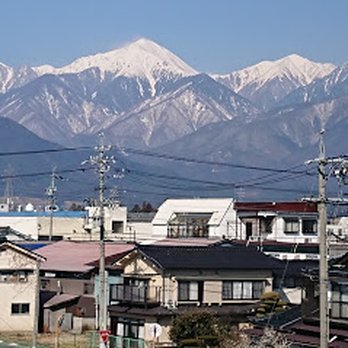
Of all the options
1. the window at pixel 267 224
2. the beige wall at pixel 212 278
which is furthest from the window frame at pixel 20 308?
the window at pixel 267 224

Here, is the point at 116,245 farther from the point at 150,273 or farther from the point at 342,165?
the point at 342,165

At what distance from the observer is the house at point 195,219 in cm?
6694

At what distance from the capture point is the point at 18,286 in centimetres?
4022

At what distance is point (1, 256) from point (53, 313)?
3.20 meters

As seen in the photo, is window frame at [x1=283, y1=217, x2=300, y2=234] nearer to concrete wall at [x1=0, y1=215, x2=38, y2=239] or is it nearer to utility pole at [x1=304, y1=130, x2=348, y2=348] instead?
concrete wall at [x1=0, y1=215, x2=38, y2=239]

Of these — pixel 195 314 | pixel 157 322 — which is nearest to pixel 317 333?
pixel 195 314

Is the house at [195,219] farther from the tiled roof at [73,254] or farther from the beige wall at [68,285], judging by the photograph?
the beige wall at [68,285]

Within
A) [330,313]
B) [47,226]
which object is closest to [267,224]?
[47,226]

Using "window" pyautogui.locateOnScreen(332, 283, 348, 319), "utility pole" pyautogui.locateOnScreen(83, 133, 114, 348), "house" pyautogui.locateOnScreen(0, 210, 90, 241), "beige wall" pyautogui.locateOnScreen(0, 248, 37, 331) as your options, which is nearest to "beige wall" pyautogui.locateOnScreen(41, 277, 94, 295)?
"beige wall" pyautogui.locateOnScreen(0, 248, 37, 331)

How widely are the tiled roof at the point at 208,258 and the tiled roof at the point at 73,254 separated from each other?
5.47 metres

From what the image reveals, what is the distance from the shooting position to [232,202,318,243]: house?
60156 millimetres

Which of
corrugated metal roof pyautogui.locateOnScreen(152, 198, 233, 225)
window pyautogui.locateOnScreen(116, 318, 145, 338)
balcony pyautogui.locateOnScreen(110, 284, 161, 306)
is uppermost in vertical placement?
corrugated metal roof pyautogui.locateOnScreen(152, 198, 233, 225)

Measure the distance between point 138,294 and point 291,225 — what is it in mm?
25732

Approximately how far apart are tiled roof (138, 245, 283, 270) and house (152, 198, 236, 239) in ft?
79.0
